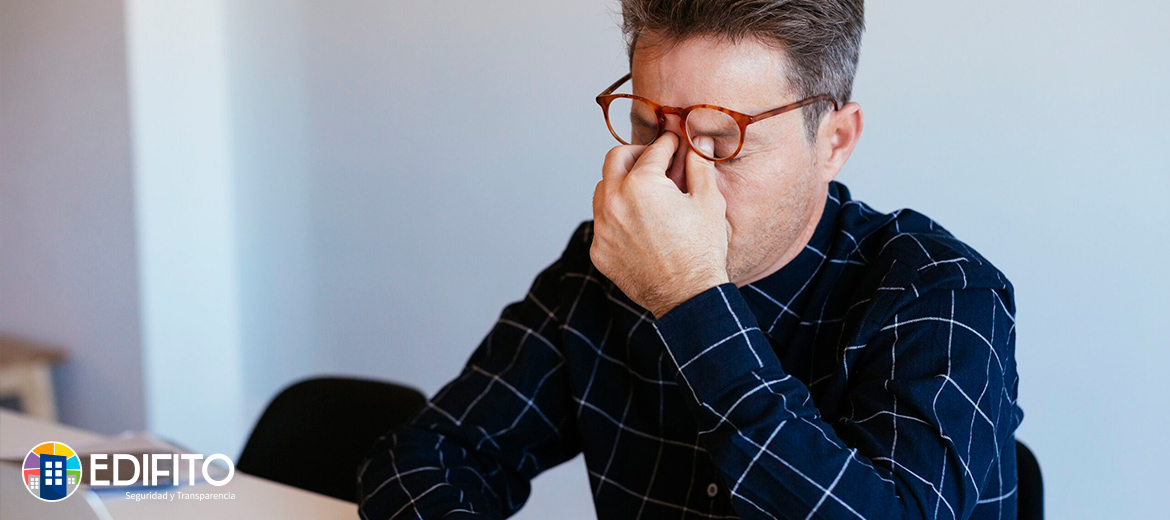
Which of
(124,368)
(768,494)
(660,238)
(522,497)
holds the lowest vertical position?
(124,368)

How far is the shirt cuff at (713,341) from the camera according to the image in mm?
991

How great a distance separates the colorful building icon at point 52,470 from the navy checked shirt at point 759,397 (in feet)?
1.22

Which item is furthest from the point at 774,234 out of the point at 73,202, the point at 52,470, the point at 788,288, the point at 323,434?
the point at 73,202

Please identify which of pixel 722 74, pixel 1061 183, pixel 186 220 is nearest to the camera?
pixel 722 74

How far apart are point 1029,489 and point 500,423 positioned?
69cm

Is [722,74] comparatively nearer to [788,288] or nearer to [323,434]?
[788,288]

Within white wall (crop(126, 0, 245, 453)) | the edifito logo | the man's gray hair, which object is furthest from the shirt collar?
white wall (crop(126, 0, 245, 453))

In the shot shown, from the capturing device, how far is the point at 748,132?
1107 mm

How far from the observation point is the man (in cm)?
99

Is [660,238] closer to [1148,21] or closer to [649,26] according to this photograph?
[649,26]

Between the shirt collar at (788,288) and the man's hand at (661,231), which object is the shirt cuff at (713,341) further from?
the shirt collar at (788,288)

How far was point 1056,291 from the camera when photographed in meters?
1.71

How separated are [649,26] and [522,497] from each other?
0.68 metres

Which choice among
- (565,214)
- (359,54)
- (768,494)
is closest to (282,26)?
(359,54)
